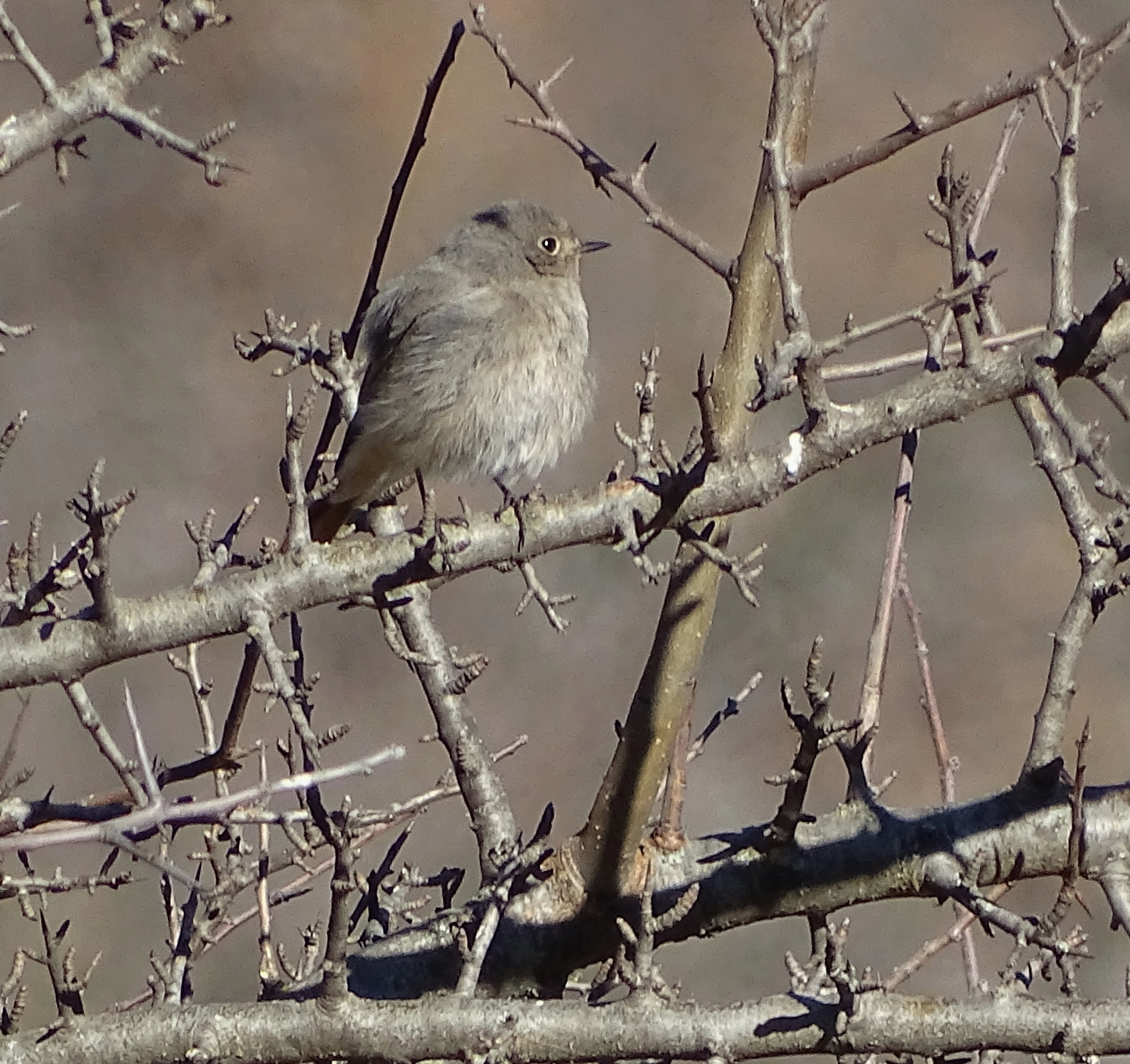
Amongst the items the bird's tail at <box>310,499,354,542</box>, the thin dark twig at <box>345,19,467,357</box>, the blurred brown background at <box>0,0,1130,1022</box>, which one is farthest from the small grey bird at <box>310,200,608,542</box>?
the blurred brown background at <box>0,0,1130,1022</box>

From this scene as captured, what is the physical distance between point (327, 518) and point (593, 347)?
3.90 metres

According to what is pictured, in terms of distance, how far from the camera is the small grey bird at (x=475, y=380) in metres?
4.59

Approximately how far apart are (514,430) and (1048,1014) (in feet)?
7.90

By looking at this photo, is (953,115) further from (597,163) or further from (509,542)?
(509,542)

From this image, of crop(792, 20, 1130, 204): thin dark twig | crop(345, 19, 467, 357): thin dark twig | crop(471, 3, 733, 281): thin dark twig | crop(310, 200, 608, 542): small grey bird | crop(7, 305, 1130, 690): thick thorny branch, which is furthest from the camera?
crop(310, 200, 608, 542): small grey bird

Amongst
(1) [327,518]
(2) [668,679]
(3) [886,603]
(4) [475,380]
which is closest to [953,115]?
(3) [886,603]

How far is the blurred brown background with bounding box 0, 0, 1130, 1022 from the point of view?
9.15 meters

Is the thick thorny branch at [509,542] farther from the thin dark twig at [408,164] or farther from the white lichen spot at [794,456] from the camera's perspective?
the thin dark twig at [408,164]

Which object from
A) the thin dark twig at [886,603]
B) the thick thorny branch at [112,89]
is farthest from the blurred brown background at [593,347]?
the thick thorny branch at [112,89]

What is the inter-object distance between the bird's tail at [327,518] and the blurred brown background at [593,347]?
3.79m

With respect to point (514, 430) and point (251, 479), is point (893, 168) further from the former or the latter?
point (514, 430)

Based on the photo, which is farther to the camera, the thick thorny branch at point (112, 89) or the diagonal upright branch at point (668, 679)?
the diagonal upright branch at point (668, 679)

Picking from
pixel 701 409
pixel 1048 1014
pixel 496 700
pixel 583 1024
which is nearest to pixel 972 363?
pixel 701 409

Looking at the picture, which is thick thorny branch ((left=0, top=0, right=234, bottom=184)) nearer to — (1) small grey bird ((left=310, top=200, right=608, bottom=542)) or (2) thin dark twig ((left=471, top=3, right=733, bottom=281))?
(2) thin dark twig ((left=471, top=3, right=733, bottom=281))
